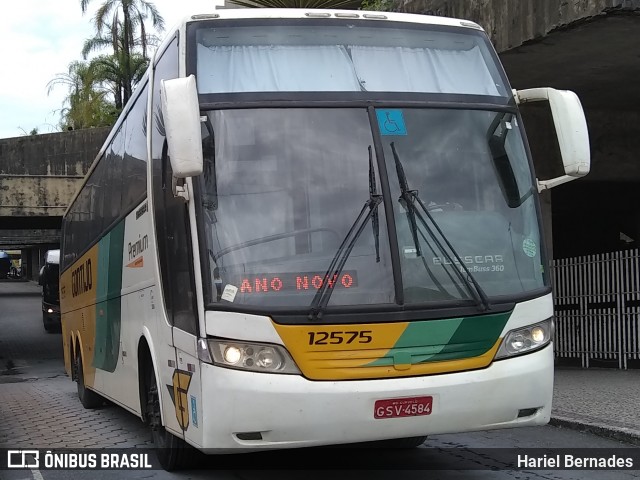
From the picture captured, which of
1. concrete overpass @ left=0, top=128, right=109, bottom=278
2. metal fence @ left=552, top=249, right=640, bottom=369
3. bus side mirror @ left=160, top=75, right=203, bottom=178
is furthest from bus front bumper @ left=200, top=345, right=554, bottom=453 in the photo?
concrete overpass @ left=0, top=128, right=109, bottom=278

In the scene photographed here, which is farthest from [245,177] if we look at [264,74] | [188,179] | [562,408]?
[562,408]

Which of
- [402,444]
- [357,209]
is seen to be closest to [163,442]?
[402,444]

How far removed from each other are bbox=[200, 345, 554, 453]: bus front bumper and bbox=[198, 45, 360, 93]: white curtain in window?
6.36 ft

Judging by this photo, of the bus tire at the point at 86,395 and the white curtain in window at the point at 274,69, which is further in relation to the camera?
the bus tire at the point at 86,395

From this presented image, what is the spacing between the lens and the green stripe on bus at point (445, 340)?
5.21m

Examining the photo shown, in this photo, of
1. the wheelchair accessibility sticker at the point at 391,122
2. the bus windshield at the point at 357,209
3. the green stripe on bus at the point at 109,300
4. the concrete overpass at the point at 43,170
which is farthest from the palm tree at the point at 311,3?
the bus windshield at the point at 357,209

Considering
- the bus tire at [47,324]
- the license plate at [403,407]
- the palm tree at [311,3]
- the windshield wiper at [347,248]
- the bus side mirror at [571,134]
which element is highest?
the palm tree at [311,3]

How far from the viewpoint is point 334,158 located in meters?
5.55

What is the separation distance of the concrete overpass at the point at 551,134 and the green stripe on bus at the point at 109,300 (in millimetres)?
5618

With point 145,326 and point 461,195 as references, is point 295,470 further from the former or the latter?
point 461,195

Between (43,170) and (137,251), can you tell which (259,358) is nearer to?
(137,251)

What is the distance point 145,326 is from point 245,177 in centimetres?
215

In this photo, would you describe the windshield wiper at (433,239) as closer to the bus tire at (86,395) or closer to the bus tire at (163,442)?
the bus tire at (163,442)

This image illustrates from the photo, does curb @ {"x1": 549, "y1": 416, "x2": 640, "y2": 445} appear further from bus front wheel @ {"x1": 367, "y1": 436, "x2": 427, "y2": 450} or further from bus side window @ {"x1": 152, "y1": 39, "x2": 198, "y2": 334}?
bus side window @ {"x1": 152, "y1": 39, "x2": 198, "y2": 334}
